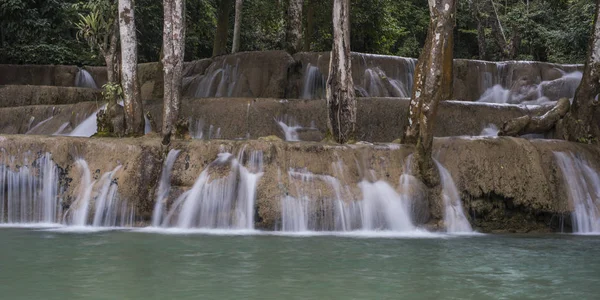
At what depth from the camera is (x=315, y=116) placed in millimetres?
13500

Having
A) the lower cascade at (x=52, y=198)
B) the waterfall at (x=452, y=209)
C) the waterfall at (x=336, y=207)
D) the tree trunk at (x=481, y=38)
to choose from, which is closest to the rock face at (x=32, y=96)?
the lower cascade at (x=52, y=198)

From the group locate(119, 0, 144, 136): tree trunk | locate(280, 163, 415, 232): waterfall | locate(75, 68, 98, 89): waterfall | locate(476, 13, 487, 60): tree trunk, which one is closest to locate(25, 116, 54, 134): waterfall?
locate(119, 0, 144, 136): tree trunk

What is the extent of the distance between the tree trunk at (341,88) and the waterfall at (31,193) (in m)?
4.54

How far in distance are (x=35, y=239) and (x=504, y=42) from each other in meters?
22.6

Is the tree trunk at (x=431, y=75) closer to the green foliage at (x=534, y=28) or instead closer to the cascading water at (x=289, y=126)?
the cascading water at (x=289, y=126)

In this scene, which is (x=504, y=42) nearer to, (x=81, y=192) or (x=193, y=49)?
(x=193, y=49)

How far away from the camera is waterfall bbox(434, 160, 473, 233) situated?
10250 mm

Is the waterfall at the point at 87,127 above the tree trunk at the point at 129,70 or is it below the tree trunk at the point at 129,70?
below

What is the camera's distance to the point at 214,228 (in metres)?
9.85

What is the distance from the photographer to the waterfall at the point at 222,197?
389 inches

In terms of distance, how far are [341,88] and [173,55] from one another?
2.86 m

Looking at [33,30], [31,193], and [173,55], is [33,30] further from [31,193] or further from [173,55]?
[31,193]

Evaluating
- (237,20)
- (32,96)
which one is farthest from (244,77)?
(32,96)

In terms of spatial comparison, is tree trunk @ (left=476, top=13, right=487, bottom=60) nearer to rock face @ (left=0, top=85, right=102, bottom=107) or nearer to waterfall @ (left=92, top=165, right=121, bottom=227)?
rock face @ (left=0, top=85, right=102, bottom=107)
